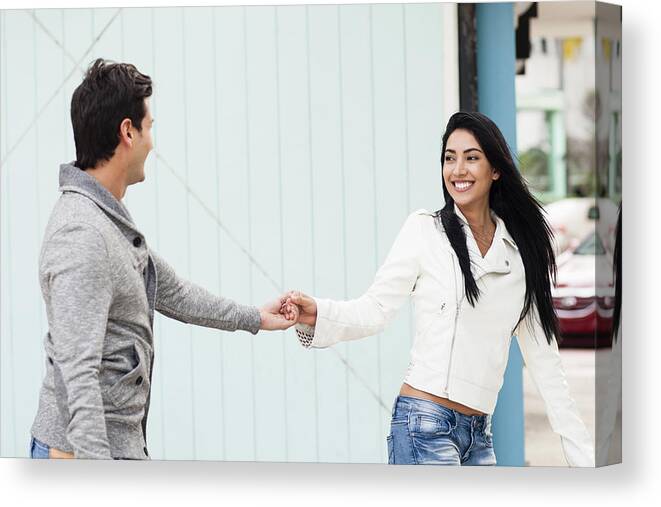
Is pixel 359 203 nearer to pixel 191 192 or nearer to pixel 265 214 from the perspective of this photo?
pixel 265 214

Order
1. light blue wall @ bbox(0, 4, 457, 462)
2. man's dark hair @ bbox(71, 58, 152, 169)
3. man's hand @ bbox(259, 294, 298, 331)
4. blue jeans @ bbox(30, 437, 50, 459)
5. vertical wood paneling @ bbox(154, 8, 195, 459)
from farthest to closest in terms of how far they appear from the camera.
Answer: vertical wood paneling @ bbox(154, 8, 195, 459), light blue wall @ bbox(0, 4, 457, 462), man's hand @ bbox(259, 294, 298, 331), man's dark hair @ bbox(71, 58, 152, 169), blue jeans @ bbox(30, 437, 50, 459)

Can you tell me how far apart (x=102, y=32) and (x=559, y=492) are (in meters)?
2.32

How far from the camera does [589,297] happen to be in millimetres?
3846

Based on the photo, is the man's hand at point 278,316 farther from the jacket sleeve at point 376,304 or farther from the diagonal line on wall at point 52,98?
the diagonal line on wall at point 52,98

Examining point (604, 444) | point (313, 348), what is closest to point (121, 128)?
point (313, 348)

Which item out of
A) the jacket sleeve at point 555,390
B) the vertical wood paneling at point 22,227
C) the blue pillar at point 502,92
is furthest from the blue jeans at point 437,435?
the vertical wood paneling at point 22,227

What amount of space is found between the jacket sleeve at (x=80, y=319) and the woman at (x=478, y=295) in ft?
3.42

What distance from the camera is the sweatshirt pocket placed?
3254 millimetres

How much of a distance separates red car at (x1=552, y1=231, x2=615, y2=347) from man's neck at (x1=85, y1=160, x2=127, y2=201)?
4.85ft

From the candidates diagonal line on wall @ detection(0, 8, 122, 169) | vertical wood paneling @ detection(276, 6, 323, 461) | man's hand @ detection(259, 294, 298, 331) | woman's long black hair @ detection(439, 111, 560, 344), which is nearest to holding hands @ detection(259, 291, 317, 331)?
man's hand @ detection(259, 294, 298, 331)

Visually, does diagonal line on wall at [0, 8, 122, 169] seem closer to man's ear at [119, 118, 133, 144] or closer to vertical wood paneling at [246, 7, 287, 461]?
vertical wood paneling at [246, 7, 287, 461]

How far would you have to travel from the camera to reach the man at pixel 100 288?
3004 millimetres

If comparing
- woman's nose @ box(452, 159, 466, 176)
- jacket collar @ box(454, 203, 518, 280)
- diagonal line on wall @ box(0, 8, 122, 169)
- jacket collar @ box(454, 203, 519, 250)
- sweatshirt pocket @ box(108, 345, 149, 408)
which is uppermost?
diagonal line on wall @ box(0, 8, 122, 169)

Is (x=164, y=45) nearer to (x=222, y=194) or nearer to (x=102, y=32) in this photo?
(x=102, y=32)
